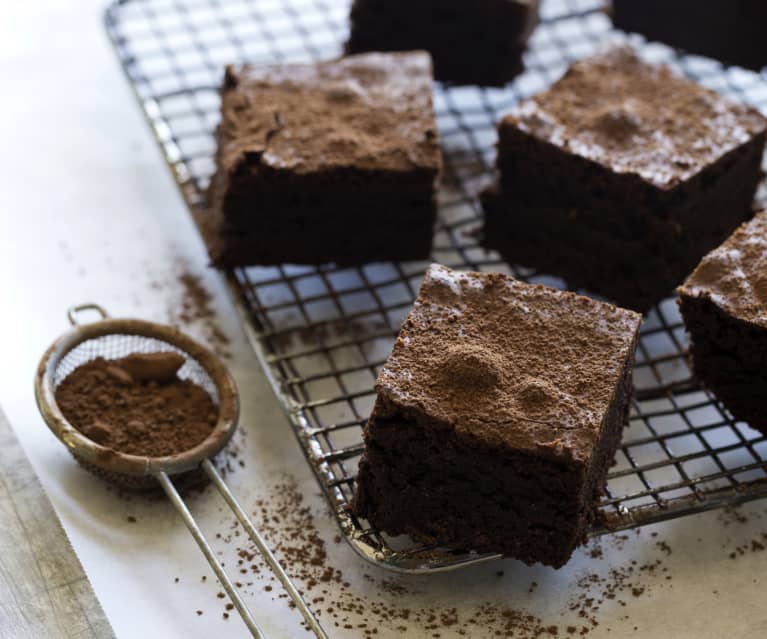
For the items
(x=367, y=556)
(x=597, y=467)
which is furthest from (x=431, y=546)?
(x=597, y=467)

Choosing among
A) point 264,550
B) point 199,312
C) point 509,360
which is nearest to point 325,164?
point 199,312

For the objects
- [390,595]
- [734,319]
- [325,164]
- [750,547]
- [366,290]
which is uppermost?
[325,164]

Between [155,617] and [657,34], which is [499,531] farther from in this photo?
[657,34]

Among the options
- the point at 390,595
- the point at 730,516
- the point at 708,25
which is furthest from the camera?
the point at 708,25

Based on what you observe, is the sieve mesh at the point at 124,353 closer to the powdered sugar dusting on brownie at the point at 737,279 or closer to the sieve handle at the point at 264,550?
the sieve handle at the point at 264,550

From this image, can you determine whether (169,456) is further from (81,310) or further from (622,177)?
(622,177)

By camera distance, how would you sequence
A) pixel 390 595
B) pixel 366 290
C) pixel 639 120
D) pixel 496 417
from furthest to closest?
pixel 366 290, pixel 639 120, pixel 390 595, pixel 496 417
